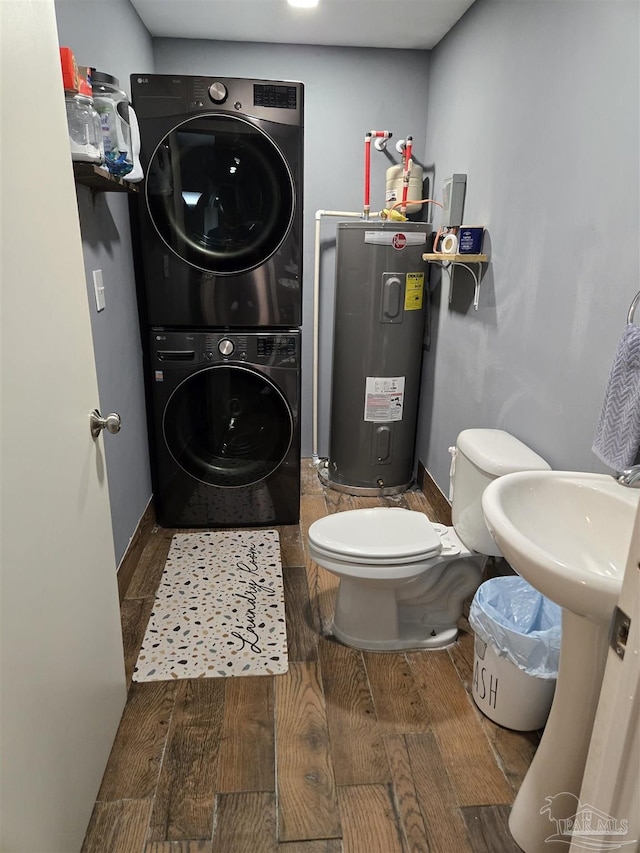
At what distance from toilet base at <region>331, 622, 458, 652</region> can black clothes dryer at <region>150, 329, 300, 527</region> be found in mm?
873

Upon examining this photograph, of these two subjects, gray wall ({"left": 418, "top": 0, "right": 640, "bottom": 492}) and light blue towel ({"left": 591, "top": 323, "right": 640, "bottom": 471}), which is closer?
light blue towel ({"left": 591, "top": 323, "right": 640, "bottom": 471})

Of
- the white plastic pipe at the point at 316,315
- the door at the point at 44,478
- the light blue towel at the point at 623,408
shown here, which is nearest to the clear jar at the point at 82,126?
the door at the point at 44,478

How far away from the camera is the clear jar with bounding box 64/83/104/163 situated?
1.48m

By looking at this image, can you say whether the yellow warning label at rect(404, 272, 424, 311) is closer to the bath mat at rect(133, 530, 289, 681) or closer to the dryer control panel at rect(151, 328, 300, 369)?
the dryer control panel at rect(151, 328, 300, 369)

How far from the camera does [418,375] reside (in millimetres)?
2949

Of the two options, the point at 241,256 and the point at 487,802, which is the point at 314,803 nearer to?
the point at 487,802

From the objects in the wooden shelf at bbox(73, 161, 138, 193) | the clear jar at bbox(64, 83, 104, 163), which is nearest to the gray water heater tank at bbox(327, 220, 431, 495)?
the wooden shelf at bbox(73, 161, 138, 193)

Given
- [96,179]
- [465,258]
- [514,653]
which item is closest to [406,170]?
[465,258]

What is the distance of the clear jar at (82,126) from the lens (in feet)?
4.87

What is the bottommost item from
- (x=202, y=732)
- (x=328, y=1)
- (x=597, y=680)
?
(x=202, y=732)

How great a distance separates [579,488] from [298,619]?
1189 mm

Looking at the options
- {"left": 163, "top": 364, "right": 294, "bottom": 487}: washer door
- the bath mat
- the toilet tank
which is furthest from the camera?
{"left": 163, "top": 364, "right": 294, "bottom": 487}: washer door

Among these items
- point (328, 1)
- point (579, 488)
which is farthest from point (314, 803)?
point (328, 1)

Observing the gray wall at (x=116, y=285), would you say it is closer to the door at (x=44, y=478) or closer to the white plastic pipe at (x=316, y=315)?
the door at (x=44, y=478)
